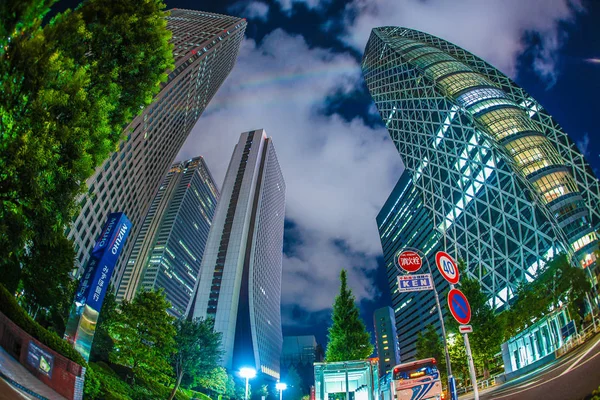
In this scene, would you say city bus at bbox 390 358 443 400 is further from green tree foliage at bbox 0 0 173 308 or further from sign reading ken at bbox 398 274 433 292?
green tree foliage at bbox 0 0 173 308

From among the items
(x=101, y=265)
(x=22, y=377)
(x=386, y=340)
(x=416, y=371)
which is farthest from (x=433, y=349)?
(x=386, y=340)

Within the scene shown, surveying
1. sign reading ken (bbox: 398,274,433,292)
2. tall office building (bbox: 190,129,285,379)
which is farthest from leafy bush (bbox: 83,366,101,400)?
tall office building (bbox: 190,129,285,379)

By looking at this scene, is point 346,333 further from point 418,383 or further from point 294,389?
point 294,389

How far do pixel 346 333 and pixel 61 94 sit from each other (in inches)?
1107

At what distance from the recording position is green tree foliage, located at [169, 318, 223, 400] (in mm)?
31167

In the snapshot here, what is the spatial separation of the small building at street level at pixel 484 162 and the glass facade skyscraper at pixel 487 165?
0.56ft

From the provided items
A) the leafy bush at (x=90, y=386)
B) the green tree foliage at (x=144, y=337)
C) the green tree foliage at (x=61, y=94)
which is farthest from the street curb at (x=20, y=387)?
Answer: the green tree foliage at (x=144, y=337)

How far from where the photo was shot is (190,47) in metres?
80.2

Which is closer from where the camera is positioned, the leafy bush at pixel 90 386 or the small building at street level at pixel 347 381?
the small building at street level at pixel 347 381

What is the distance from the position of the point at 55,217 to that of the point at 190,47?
84373mm

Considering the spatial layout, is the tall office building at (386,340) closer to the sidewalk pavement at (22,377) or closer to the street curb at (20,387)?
the sidewalk pavement at (22,377)

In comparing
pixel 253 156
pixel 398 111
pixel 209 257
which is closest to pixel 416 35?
pixel 398 111

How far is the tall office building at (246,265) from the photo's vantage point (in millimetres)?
83188

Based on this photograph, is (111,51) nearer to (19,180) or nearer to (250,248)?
(19,180)
